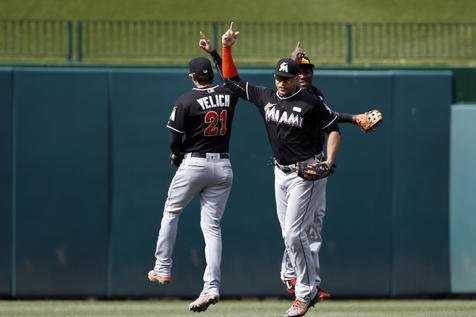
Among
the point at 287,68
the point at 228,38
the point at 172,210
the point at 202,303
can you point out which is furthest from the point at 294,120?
the point at 202,303

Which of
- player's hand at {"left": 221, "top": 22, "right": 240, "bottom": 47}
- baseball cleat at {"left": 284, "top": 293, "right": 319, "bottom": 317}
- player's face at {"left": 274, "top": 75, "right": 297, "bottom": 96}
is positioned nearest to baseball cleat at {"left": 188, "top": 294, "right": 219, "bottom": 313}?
baseball cleat at {"left": 284, "top": 293, "right": 319, "bottom": 317}

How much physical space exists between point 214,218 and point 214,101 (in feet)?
3.17

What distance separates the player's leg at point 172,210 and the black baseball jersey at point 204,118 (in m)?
0.20

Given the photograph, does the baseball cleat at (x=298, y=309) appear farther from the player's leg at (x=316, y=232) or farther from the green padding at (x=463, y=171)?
the green padding at (x=463, y=171)

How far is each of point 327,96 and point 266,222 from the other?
1.42m

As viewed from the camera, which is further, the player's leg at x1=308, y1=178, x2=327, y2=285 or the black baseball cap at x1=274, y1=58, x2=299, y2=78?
the player's leg at x1=308, y1=178, x2=327, y2=285

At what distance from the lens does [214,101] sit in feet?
24.4

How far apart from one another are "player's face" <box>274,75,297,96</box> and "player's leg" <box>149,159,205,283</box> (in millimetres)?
990

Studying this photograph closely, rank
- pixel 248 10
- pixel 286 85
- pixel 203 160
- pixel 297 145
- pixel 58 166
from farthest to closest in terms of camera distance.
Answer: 1. pixel 248 10
2. pixel 58 166
3. pixel 203 160
4. pixel 297 145
5. pixel 286 85

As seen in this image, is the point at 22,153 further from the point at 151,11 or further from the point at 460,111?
the point at 151,11

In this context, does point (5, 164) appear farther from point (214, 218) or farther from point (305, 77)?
point (305, 77)

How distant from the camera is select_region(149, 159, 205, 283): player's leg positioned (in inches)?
297

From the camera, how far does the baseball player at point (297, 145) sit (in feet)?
23.4

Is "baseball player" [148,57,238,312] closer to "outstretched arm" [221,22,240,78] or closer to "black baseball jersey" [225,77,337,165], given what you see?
"outstretched arm" [221,22,240,78]
